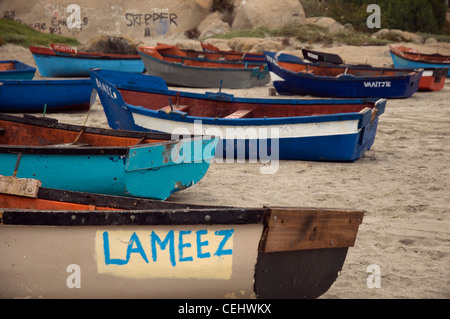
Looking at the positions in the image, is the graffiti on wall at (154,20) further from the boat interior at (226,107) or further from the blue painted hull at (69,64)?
the boat interior at (226,107)

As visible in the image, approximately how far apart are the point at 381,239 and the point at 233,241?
229 centimetres

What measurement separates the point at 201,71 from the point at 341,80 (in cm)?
446

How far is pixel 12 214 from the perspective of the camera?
3.38 metres

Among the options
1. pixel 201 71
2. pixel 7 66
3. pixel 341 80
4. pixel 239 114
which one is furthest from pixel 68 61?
pixel 239 114

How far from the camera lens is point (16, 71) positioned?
13.7m

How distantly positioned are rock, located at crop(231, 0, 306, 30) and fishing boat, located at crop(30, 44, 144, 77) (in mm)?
12500

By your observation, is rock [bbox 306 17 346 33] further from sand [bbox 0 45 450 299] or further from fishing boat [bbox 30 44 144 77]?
sand [bbox 0 45 450 299]

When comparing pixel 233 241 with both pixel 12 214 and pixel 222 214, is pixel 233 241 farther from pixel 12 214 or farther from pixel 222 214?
pixel 12 214

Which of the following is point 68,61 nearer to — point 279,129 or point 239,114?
point 239,114

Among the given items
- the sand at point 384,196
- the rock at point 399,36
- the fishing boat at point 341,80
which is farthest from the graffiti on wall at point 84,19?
the sand at point 384,196

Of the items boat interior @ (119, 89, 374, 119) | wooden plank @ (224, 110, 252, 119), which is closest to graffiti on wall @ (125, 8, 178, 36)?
boat interior @ (119, 89, 374, 119)

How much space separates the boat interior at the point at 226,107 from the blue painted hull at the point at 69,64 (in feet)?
30.2

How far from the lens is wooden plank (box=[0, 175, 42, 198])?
4.09 m

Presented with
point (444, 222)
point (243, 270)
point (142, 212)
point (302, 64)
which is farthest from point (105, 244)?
point (302, 64)
